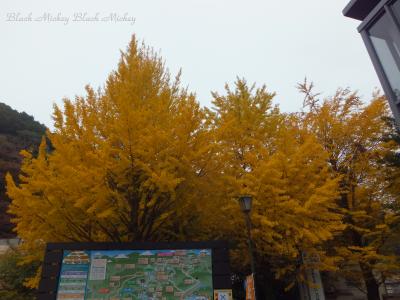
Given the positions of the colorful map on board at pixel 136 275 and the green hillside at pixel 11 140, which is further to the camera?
the green hillside at pixel 11 140

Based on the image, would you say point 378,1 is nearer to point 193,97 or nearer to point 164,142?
point 193,97

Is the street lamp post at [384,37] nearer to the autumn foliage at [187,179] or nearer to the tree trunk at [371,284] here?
the autumn foliage at [187,179]

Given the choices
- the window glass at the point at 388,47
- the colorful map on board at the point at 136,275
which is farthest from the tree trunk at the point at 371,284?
the colorful map on board at the point at 136,275

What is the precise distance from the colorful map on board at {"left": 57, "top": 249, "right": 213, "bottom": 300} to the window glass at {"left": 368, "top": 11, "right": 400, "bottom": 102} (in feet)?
27.7

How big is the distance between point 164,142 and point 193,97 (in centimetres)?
180

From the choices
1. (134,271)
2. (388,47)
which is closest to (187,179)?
(134,271)

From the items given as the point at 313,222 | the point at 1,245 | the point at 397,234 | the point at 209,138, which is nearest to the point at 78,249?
the point at 209,138

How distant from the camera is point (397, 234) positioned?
970cm

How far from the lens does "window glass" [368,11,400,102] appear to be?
9.30m

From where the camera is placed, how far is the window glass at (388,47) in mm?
9305

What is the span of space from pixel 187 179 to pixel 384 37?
891 cm

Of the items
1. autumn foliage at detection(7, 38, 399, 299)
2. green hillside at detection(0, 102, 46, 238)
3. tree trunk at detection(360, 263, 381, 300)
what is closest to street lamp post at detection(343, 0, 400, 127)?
autumn foliage at detection(7, 38, 399, 299)

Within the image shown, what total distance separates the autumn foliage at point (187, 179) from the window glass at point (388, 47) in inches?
73.8

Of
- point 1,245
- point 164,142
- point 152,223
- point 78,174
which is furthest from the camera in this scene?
point 1,245
